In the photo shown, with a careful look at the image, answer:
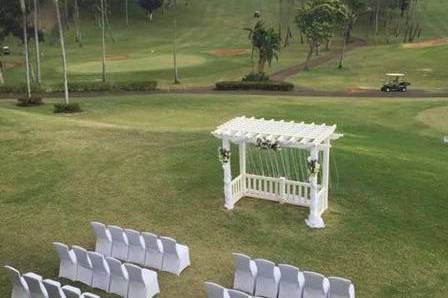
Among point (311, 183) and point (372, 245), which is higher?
point (311, 183)

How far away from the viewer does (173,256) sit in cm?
1694

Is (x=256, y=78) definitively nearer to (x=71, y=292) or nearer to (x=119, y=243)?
(x=119, y=243)

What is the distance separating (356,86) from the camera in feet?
198

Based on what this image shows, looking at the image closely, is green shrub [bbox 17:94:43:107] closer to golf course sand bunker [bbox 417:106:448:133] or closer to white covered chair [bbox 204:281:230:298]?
golf course sand bunker [bbox 417:106:448:133]

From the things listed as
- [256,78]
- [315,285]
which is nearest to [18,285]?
[315,285]

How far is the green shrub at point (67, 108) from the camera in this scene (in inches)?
1721

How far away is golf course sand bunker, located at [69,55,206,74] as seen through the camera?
237 ft

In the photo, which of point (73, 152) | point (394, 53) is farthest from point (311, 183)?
point (394, 53)

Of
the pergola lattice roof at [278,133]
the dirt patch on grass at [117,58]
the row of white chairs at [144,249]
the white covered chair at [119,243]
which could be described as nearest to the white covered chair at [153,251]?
the row of white chairs at [144,249]

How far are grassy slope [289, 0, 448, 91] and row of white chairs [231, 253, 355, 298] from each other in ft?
150

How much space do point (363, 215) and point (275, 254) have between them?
432 cm

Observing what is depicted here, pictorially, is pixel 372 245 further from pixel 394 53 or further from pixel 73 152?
pixel 394 53

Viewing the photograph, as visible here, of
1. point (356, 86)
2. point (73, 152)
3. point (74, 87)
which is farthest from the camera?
point (356, 86)

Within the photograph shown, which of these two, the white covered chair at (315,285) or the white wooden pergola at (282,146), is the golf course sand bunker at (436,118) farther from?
the white covered chair at (315,285)
